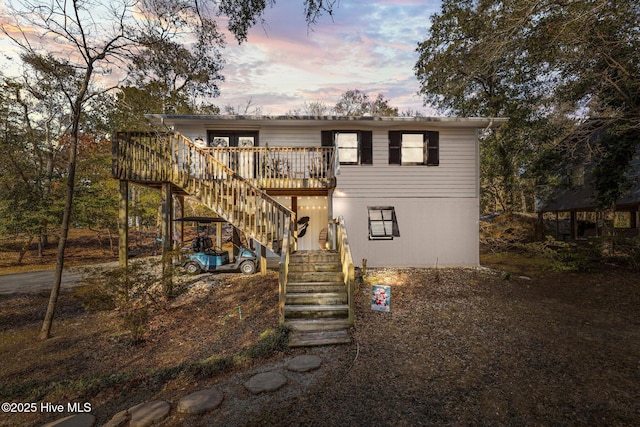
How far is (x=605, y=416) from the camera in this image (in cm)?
342

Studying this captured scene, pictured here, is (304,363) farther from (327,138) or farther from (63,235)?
(327,138)

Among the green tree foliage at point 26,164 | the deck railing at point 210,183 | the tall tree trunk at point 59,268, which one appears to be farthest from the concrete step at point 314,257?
the green tree foliage at point 26,164

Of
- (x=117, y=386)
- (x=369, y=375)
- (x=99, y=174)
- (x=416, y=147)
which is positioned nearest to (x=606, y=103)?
(x=416, y=147)

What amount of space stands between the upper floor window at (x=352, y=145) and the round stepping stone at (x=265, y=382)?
8581mm

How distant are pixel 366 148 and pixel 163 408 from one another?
33.1 feet

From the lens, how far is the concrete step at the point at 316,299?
264 inches

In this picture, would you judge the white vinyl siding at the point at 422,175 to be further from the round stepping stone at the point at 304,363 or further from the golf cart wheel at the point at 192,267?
the round stepping stone at the point at 304,363

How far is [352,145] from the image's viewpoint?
1161 cm

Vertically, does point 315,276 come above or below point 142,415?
above

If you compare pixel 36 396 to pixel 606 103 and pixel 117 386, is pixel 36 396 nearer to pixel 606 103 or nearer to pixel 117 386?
pixel 117 386

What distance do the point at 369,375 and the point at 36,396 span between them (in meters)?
5.10

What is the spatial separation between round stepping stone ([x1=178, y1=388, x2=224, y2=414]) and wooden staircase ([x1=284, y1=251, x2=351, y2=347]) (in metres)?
1.77

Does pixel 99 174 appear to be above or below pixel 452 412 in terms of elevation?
above

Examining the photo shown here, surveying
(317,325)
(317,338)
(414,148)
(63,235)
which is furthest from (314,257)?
(414,148)
